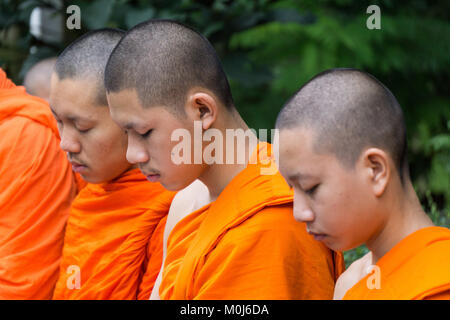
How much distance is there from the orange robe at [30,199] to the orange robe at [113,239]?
93mm

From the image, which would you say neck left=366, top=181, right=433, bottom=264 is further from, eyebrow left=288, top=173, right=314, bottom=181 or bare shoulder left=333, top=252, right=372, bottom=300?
eyebrow left=288, top=173, right=314, bottom=181

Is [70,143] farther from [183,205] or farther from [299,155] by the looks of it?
[299,155]

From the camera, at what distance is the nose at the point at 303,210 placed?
1.69 meters

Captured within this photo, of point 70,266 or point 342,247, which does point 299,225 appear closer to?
point 342,247

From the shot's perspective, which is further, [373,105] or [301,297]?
[301,297]

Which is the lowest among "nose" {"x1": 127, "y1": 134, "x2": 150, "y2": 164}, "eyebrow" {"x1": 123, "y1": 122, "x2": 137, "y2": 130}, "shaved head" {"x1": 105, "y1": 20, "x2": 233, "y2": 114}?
"nose" {"x1": 127, "y1": 134, "x2": 150, "y2": 164}

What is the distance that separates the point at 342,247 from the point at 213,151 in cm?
55

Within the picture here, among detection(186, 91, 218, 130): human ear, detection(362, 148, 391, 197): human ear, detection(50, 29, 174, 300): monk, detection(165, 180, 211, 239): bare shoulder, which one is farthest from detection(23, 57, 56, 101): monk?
detection(362, 148, 391, 197): human ear

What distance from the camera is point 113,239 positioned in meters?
2.55

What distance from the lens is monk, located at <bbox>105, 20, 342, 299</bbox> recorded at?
186 centimetres

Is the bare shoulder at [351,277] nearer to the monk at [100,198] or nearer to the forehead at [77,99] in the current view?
the monk at [100,198]

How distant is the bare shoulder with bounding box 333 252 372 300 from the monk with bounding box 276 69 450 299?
69 mm

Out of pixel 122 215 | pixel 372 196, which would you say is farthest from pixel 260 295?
pixel 122 215

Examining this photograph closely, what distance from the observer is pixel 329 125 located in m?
1.70
